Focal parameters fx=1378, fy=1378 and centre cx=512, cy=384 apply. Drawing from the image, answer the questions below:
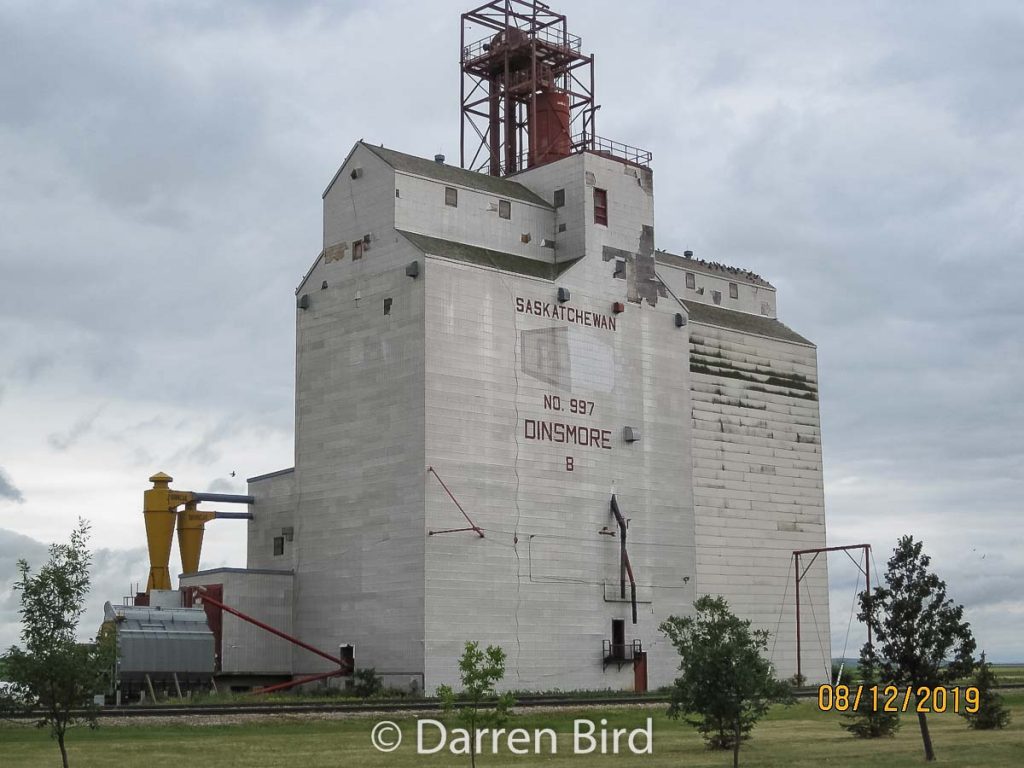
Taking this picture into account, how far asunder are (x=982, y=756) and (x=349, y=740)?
1785cm

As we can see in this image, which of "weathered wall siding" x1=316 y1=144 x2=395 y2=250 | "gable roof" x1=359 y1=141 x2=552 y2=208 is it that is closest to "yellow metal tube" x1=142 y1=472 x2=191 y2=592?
"weathered wall siding" x1=316 y1=144 x2=395 y2=250

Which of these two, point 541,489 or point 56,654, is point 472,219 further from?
point 56,654

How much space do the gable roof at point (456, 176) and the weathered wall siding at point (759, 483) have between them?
39.1 ft

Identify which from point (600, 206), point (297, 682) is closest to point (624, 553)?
point (297, 682)

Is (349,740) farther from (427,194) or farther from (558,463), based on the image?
(427,194)

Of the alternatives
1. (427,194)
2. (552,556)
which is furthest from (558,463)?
(427,194)

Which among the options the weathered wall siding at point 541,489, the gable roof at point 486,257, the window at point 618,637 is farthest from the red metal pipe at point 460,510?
the gable roof at point 486,257

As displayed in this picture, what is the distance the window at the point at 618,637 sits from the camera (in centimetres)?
6244

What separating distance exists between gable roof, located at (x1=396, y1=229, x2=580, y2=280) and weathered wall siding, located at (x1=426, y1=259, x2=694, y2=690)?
57 centimetres

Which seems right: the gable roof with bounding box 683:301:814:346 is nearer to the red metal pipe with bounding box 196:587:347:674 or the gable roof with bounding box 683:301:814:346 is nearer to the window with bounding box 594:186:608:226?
the window with bounding box 594:186:608:226

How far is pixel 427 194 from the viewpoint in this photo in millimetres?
62125

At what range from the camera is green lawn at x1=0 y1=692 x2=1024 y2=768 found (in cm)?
3516

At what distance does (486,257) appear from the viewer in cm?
6181
